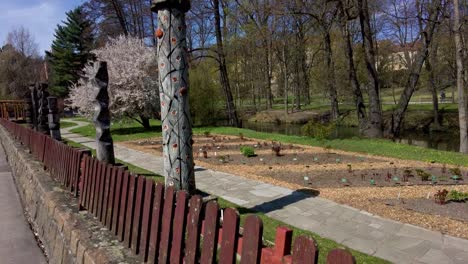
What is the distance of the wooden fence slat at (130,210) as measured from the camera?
268 cm

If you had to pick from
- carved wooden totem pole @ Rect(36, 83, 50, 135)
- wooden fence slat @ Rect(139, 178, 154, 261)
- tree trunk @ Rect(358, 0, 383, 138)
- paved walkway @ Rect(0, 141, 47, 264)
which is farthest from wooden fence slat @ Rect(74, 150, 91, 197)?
tree trunk @ Rect(358, 0, 383, 138)

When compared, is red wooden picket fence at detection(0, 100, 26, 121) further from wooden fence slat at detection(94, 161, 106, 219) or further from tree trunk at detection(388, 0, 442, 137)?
wooden fence slat at detection(94, 161, 106, 219)

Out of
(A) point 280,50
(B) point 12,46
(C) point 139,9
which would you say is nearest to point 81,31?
(C) point 139,9

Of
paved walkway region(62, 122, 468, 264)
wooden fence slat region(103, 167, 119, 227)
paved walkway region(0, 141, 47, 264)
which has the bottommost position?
paved walkway region(0, 141, 47, 264)

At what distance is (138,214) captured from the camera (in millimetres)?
2586

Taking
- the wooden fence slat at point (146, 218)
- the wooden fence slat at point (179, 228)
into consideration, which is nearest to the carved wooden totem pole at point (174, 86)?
the wooden fence slat at point (146, 218)

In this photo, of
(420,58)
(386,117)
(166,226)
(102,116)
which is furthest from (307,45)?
(166,226)

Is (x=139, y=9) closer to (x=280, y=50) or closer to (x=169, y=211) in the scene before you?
(x=280, y=50)

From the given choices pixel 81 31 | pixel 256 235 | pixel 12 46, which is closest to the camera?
pixel 256 235

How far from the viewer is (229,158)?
10586mm

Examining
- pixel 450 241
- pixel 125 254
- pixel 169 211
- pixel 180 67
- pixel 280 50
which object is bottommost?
pixel 450 241

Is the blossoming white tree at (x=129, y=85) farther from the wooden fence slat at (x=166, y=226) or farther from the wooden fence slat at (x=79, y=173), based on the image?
the wooden fence slat at (x=166, y=226)

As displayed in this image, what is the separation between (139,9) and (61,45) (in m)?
14.8

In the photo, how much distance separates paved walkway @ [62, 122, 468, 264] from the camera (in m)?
4.02
